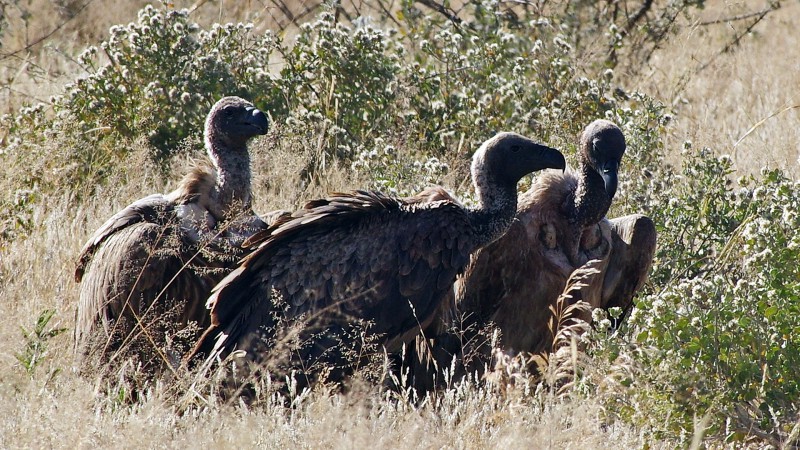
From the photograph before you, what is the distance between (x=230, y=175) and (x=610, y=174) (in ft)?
6.02

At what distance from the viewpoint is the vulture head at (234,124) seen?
5945mm

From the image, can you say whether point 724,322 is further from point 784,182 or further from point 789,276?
point 784,182

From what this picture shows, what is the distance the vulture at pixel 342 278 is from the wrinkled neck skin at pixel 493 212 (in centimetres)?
4

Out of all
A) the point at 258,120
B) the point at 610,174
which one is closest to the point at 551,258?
the point at 610,174

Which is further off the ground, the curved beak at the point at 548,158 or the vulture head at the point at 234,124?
the vulture head at the point at 234,124

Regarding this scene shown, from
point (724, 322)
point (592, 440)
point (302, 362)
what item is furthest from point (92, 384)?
point (724, 322)

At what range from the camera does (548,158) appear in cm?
568

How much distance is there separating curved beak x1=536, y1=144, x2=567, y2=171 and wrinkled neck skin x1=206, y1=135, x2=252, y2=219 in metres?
1.42

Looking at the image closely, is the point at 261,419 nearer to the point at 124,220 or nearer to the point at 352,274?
the point at 352,274

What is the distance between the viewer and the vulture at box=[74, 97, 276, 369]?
521 centimetres

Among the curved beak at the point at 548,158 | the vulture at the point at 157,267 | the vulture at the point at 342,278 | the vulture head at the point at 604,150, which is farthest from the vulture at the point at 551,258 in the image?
the vulture at the point at 157,267

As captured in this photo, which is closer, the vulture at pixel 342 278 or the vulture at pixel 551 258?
the vulture at pixel 342 278

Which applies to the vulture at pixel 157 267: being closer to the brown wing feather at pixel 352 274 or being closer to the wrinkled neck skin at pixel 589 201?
the brown wing feather at pixel 352 274

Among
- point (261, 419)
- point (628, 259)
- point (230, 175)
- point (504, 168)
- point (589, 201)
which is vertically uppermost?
point (230, 175)
